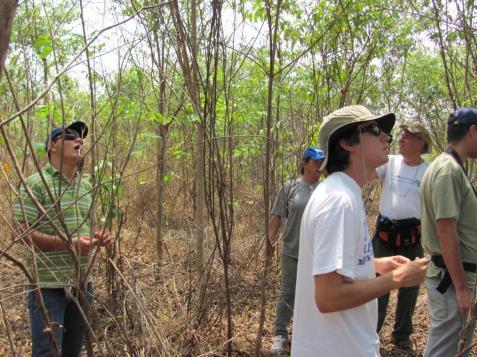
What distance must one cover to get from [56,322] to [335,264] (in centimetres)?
165

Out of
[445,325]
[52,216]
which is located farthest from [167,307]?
[445,325]

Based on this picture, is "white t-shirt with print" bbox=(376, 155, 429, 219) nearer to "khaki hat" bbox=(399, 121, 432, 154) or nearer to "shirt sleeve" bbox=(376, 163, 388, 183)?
"shirt sleeve" bbox=(376, 163, 388, 183)

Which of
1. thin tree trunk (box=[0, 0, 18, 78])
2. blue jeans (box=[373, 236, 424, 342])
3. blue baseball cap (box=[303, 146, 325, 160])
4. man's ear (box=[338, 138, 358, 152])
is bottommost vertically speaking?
blue jeans (box=[373, 236, 424, 342])

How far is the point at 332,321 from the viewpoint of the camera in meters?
1.42

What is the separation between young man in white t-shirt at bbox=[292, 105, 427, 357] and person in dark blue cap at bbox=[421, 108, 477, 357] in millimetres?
781

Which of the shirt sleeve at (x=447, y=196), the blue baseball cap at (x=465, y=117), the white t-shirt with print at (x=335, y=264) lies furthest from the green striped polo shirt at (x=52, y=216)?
the blue baseball cap at (x=465, y=117)

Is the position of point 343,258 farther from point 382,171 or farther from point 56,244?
point 382,171

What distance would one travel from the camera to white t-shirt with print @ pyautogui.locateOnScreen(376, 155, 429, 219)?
3.45 m

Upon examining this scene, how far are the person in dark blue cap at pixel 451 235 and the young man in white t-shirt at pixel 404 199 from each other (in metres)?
1.01

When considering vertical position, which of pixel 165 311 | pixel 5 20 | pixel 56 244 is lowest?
pixel 165 311

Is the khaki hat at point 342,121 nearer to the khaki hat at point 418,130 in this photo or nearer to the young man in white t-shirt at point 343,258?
the young man in white t-shirt at point 343,258

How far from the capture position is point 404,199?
346 cm

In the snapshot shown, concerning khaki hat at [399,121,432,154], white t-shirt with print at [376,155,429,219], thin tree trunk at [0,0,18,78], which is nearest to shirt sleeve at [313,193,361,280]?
thin tree trunk at [0,0,18,78]

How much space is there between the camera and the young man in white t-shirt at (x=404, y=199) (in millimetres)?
3455
